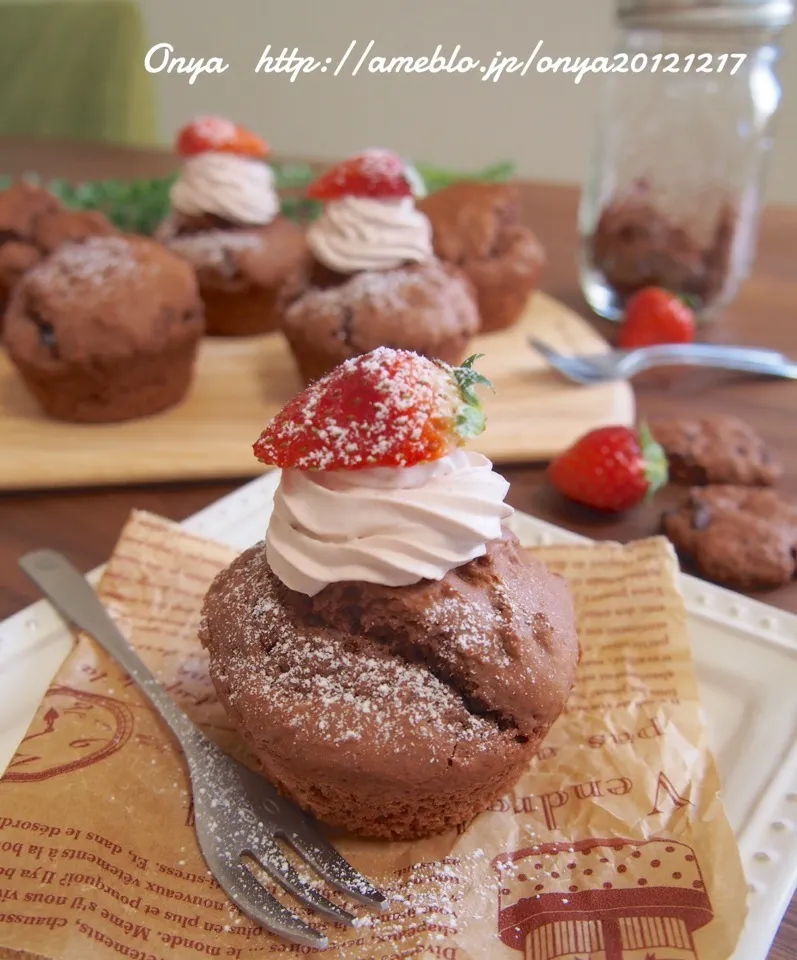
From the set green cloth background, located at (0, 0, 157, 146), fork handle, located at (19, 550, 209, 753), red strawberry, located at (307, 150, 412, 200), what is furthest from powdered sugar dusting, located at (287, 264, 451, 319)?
green cloth background, located at (0, 0, 157, 146)

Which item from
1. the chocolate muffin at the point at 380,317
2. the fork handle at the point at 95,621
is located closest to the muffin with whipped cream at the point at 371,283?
the chocolate muffin at the point at 380,317

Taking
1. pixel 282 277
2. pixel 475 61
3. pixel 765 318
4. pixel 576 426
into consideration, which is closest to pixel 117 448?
pixel 282 277

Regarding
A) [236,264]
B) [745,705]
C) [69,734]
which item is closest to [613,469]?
[745,705]

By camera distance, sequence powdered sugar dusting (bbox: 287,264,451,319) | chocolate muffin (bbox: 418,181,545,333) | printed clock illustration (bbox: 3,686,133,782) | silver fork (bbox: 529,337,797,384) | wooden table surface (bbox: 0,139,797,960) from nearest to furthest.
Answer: printed clock illustration (bbox: 3,686,133,782) → wooden table surface (bbox: 0,139,797,960) → powdered sugar dusting (bbox: 287,264,451,319) → silver fork (bbox: 529,337,797,384) → chocolate muffin (bbox: 418,181,545,333)

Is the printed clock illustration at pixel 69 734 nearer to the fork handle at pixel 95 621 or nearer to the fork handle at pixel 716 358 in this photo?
the fork handle at pixel 95 621

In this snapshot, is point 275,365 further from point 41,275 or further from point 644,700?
point 644,700

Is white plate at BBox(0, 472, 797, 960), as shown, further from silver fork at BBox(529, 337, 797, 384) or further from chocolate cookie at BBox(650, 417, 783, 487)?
silver fork at BBox(529, 337, 797, 384)
